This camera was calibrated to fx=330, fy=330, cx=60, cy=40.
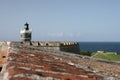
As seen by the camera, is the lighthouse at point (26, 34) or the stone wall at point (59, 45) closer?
the stone wall at point (59, 45)

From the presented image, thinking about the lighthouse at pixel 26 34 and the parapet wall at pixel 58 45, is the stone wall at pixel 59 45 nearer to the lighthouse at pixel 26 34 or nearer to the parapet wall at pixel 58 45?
the parapet wall at pixel 58 45

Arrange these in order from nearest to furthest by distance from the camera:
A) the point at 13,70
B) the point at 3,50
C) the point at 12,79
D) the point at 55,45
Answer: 1. the point at 12,79
2. the point at 13,70
3. the point at 3,50
4. the point at 55,45

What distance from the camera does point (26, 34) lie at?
137 ft

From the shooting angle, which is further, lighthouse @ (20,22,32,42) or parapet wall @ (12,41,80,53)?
lighthouse @ (20,22,32,42)

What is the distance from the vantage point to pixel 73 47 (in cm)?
4541

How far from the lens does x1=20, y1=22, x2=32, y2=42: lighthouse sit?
41.0m

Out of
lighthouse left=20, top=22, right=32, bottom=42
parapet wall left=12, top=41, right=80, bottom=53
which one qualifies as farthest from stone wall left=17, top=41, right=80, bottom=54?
lighthouse left=20, top=22, right=32, bottom=42

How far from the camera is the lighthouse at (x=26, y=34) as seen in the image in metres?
41.0

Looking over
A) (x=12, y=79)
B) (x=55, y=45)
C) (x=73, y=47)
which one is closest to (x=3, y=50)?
(x=12, y=79)

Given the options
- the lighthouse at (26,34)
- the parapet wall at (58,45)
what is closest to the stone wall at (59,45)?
the parapet wall at (58,45)

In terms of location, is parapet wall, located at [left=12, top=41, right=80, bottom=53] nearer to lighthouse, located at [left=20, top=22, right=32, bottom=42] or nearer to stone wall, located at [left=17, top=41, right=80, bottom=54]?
stone wall, located at [left=17, top=41, right=80, bottom=54]

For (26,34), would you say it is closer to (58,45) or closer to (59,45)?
(58,45)

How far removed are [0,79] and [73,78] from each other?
1.11 metres

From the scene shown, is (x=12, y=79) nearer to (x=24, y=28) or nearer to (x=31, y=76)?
(x=31, y=76)
